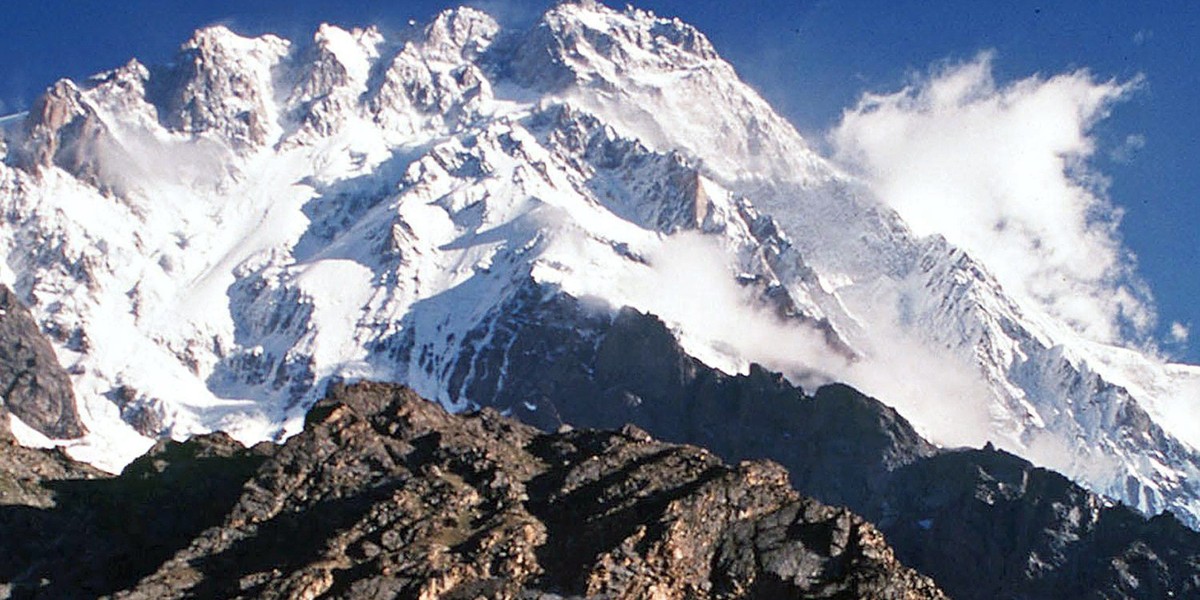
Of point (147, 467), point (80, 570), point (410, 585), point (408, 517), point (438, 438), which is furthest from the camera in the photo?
point (147, 467)

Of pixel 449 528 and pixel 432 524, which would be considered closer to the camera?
pixel 432 524

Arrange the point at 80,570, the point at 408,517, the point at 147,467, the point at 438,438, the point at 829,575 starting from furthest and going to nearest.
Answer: the point at 147,467 → the point at 438,438 → the point at 80,570 → the point at 408,517 → the point at 829,575

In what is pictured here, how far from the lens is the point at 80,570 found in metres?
132

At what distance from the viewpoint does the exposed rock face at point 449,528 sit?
107 m

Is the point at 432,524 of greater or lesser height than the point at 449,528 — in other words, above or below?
below

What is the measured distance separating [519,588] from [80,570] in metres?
50.1

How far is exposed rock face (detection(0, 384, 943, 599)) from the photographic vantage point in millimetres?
106562

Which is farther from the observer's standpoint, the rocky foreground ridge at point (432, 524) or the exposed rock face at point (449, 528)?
the rocky foreground ridge at point (432, 524)

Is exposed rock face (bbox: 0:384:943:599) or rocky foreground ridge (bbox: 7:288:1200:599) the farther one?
rocky foreground ridge (bbox: 7:288:1200:599)

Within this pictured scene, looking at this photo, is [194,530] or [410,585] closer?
[410,585]

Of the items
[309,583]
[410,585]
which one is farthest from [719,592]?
[309,583]

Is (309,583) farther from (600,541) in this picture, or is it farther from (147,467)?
(147,467)

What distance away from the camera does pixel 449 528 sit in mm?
117438

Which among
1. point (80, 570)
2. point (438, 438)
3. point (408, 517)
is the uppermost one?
point (438, 438)
